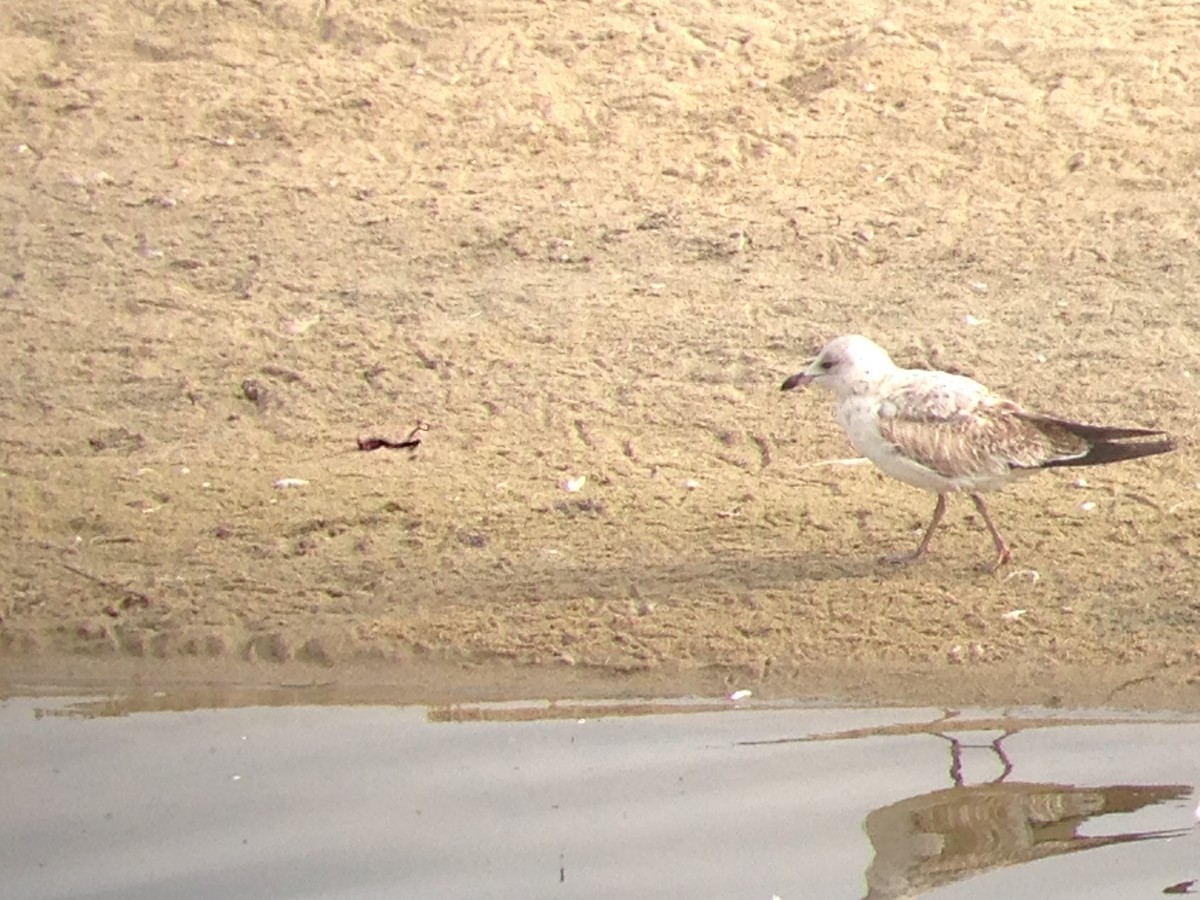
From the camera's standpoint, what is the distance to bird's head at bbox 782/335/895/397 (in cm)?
746

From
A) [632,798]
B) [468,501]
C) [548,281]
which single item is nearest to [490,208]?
[548,281]

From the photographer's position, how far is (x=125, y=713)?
695 centimetres

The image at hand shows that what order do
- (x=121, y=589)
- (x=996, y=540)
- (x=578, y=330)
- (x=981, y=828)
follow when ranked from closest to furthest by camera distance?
(x=981, y=828), (x=996, y=540), (x=121, y=589), (x=578, y=330)

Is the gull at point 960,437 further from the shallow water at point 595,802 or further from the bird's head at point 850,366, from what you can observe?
the shallow water at point 595,802

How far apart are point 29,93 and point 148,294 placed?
2.10 m

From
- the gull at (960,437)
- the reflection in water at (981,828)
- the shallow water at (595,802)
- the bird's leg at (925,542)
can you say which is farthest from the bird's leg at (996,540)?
the reflection in water at (981,828)

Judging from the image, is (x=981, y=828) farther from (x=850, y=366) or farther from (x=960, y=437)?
(x=850, y=366)

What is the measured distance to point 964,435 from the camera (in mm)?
7270

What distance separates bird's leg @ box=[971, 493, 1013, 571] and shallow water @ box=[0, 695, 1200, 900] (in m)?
0.92

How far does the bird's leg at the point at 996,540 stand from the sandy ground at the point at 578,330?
57 mm

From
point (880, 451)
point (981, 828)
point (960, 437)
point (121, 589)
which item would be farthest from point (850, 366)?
point (121, 589)

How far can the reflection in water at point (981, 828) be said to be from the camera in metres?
5.83

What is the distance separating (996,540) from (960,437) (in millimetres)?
437

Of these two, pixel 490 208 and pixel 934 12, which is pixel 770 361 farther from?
pixel 934 12
